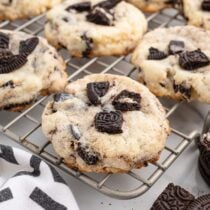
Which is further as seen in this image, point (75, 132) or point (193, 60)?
point (193, 60)

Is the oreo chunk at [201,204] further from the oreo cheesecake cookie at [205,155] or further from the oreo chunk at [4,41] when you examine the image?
the oreo chunk at [4,41]

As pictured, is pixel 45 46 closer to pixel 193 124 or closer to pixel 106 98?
pixel 106 98

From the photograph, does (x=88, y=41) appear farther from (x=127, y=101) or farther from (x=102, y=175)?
(x=102, y=175)

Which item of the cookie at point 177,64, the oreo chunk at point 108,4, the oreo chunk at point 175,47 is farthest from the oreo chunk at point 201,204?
the oreo chunk at point 108,4

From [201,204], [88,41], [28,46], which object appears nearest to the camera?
[201,204]

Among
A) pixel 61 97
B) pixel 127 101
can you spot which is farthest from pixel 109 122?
pixel 61 97

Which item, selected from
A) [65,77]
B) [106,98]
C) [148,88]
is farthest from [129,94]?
[65,77]

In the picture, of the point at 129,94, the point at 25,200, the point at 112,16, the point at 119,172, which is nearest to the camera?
the point at 25,200
